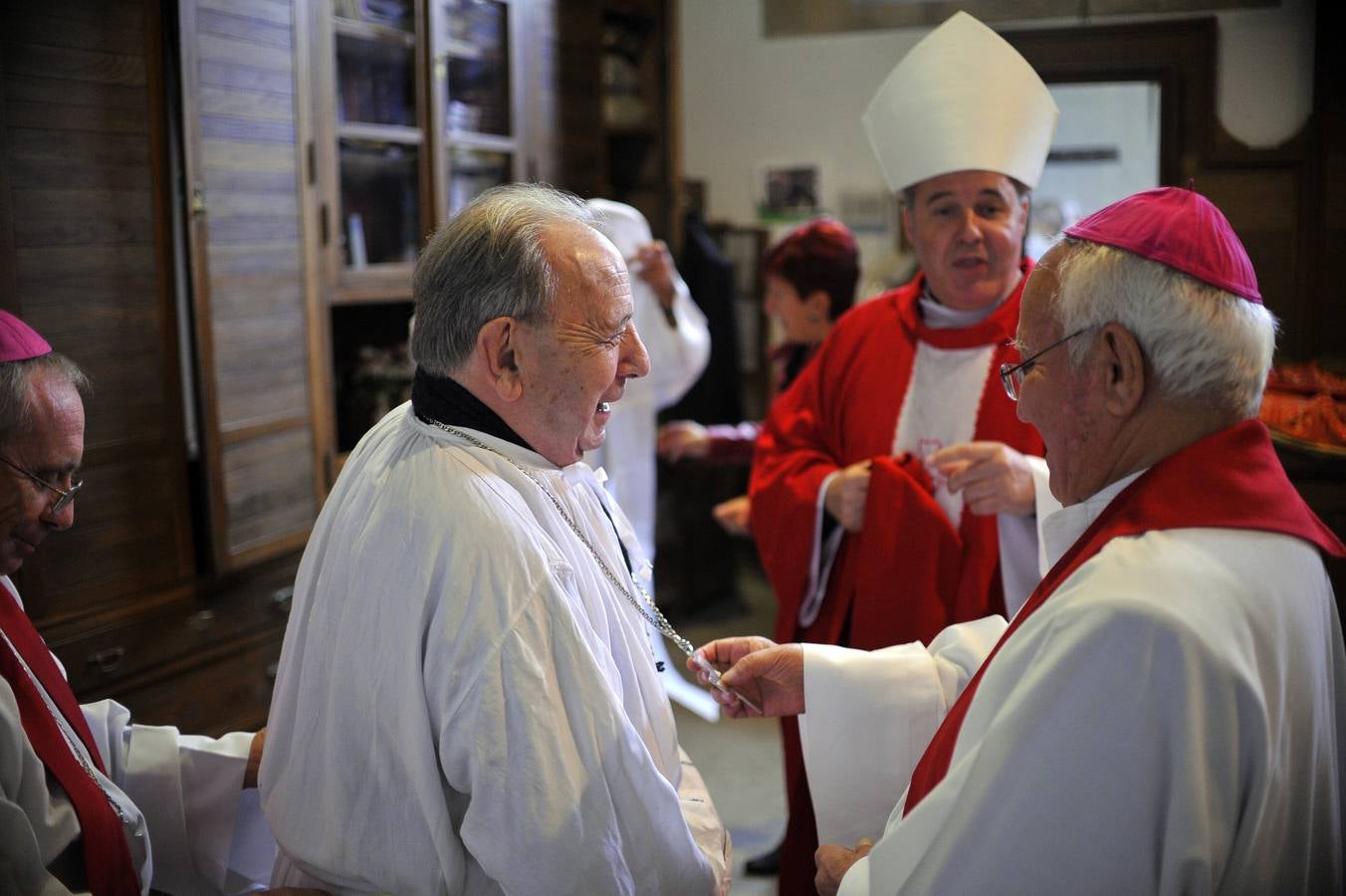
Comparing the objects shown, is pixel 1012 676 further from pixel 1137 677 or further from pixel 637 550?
pixel 637 550

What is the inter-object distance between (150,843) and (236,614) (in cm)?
147

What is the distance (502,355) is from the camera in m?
1.43

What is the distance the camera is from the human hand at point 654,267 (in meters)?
3.77

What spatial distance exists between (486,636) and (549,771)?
0.16 metres

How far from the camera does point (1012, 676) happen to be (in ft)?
3.81

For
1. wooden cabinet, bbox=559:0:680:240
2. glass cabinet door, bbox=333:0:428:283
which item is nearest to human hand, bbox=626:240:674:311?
glass cabinet door, bbox=333:0:428:283

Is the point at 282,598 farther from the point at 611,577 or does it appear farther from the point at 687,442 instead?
the point at 611,577

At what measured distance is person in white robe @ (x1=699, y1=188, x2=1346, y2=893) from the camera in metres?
1.06

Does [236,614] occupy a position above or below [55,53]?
below

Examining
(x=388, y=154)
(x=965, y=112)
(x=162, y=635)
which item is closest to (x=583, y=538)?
(x=965, y=112)

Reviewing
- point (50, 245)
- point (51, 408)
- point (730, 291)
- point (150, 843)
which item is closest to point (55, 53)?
point (50, 245)

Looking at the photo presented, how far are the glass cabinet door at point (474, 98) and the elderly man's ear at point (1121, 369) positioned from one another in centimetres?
287

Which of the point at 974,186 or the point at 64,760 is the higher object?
the point at 974,186

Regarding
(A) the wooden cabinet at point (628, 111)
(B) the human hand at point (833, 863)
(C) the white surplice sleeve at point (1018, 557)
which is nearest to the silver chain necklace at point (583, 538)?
(B) the human hand at point (833, 863)
